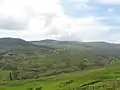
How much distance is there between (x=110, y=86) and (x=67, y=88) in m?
38.3

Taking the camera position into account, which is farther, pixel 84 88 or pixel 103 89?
pixel 84 88

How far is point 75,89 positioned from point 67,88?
43.3 ft

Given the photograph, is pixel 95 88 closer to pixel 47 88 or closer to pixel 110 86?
pixel 110 86

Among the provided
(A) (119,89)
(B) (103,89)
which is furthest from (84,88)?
(A) (119,89)

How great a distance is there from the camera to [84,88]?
577ft

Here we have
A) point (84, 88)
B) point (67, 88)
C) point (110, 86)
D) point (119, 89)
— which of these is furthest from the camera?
point (67, 88)

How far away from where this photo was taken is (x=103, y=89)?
160250 mm

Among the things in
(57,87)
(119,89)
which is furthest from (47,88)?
(119,89)

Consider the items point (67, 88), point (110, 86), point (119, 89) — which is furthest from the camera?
point (67, 88)

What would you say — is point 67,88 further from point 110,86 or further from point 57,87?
point 110,86

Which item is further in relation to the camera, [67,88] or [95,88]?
[67,88]

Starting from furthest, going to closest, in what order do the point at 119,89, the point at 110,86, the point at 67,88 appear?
1. the point at 67,88
2. the point at 110,86
3. the point at 119,89

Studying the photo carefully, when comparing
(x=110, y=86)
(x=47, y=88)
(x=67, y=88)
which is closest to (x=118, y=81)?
(x=110, y=86)

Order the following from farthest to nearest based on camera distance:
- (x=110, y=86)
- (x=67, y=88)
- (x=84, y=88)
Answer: (x=67, y=88), (x=84, y=88), (x=110, y=86)
